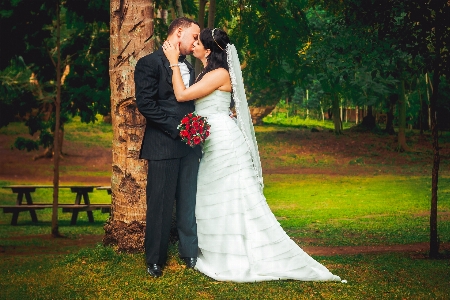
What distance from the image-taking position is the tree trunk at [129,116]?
7488mm

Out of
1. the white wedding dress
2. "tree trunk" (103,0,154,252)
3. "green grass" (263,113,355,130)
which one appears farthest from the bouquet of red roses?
"green grass" (263,113,355,130)

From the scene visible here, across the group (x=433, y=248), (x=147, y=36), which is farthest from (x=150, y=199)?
(x=433, y=248)

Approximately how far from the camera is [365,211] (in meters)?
17.9

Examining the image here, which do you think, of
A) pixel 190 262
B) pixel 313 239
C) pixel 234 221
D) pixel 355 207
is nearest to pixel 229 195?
pixel 234 221

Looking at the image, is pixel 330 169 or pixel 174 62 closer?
pixel 174 62

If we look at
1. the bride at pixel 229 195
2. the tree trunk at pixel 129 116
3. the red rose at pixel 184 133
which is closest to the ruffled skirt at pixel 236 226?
the bride at pixel 229 195

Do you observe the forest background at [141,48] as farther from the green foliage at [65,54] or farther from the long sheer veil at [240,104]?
the long sheer veil at [240,104]

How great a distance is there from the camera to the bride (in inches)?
276

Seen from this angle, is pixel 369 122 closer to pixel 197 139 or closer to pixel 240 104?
pixel 240 104

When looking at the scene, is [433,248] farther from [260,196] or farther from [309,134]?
[309,134]

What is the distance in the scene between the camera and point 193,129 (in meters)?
6.76

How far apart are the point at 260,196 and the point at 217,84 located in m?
1.20

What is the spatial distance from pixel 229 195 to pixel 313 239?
5.76m

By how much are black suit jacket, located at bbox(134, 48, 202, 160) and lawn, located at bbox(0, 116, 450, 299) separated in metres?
1.16
